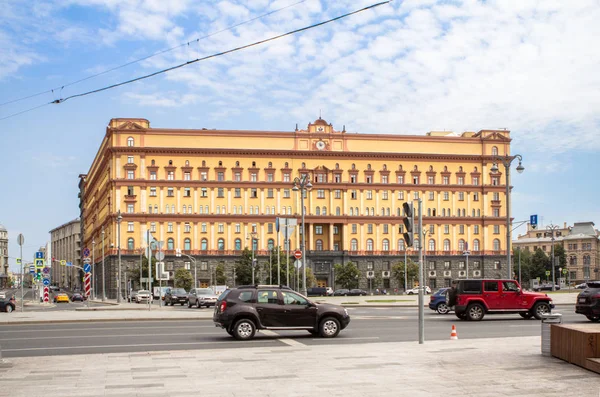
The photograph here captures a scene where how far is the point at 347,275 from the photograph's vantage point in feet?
377

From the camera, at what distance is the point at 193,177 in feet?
380

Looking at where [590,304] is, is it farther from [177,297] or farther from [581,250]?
[581,250]

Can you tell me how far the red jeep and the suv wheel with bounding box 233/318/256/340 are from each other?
38.8 ft

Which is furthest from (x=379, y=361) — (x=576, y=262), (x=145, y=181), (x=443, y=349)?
(x=576, y=262)

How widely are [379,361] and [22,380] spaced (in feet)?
23.2

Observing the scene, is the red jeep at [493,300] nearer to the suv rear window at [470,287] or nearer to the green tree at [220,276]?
the suv rear window at [470,287]

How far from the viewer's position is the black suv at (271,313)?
21766 millimetres

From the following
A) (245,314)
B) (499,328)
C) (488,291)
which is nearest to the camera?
(245,314)

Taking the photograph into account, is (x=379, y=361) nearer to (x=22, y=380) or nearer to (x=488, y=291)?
(x=22, y=380)

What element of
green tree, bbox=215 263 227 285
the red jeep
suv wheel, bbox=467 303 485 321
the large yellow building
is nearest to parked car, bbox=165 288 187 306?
the red jeep

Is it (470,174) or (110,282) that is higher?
(470,174)

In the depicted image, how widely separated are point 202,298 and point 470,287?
2526cm

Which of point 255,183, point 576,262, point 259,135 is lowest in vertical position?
point 576,262

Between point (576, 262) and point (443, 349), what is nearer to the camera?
point (443, 349)
